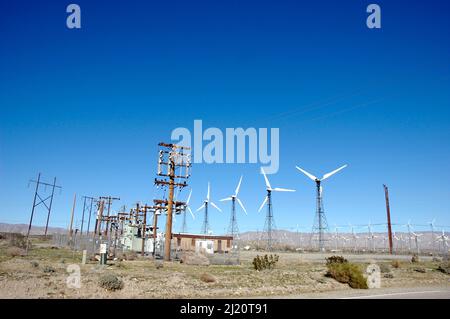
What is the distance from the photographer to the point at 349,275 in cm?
2280

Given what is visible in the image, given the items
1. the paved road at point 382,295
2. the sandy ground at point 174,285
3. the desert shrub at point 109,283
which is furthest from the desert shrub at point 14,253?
the paved road at point 382,295

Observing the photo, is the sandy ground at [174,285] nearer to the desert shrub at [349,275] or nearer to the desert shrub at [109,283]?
the desert shrub at [109,283]

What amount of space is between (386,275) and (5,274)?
24.5m

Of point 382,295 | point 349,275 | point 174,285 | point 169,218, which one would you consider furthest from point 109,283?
point 169,218

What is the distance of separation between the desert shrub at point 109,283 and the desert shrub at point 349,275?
13723mm

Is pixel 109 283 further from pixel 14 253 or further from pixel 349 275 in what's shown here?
pixel 14 253

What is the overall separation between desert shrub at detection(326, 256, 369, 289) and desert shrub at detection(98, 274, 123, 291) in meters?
13.7

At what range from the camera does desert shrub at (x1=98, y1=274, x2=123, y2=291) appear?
16.7m

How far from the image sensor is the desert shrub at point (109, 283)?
16.7m

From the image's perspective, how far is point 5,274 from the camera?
18828mm

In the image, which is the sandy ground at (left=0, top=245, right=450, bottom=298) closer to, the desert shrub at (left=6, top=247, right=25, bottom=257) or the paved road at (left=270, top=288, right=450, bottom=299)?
the paved road at (left=270, top=288, right=450, bottom=299)

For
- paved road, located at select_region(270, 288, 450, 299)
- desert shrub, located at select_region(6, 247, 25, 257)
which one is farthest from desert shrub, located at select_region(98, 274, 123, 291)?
desert shrub, located at select_region(6, 247, 25, 257)
